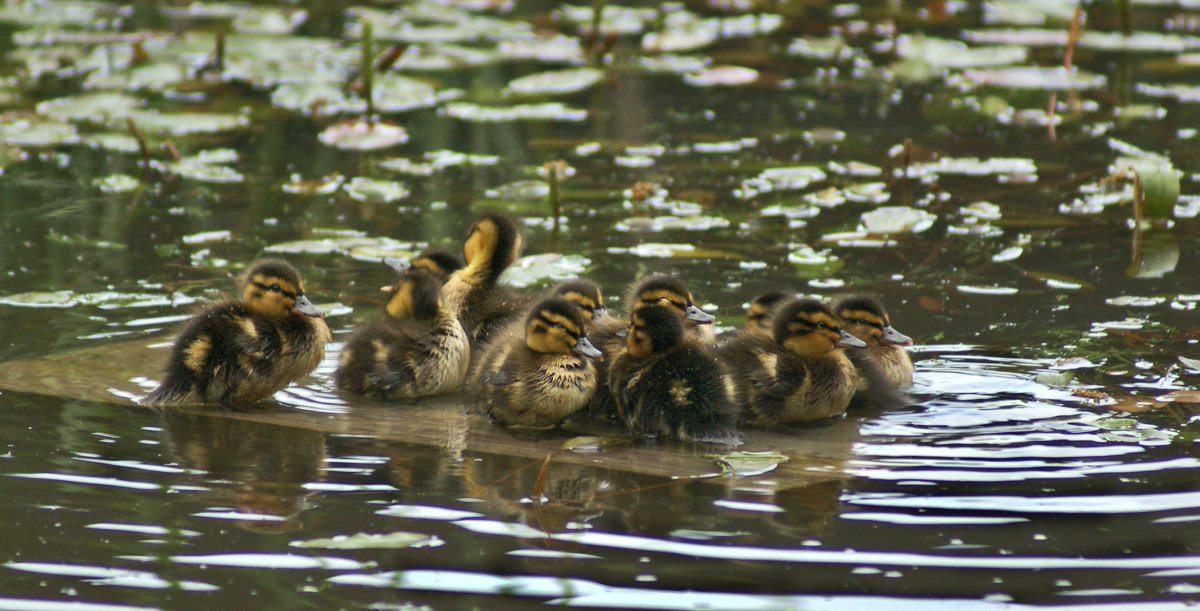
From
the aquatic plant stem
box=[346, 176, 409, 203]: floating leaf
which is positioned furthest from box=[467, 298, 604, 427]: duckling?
the aquatic plant stem

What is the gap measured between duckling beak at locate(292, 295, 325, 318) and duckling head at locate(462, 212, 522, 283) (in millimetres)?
750

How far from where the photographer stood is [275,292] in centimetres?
467

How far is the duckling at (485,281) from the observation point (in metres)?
5.16

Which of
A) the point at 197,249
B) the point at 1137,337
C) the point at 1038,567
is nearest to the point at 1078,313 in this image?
the point at 1137,337

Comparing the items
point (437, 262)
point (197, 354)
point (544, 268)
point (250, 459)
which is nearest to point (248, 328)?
point (197, 354)

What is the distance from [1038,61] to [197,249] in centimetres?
620

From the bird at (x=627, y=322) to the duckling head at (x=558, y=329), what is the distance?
0.53ft

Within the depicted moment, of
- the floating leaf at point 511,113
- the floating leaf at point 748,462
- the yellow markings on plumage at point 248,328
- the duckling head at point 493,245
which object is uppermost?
the floating leaf at point 511,113

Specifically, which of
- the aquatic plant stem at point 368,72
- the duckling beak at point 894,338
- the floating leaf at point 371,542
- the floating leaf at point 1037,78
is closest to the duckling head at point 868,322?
the duckling beak at point 894,338

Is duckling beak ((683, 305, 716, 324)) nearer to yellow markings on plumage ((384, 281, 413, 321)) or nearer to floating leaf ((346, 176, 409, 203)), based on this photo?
yellow markings on plumage ((384, 281, 413, 321))

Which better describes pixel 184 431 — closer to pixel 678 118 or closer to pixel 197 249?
pixel 197 249

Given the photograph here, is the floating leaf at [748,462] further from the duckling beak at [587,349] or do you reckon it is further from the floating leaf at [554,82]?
the floating leaf at [554,82]

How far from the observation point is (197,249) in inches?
250

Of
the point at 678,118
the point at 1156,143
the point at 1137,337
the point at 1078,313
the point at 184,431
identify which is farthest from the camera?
the point at 678,118
